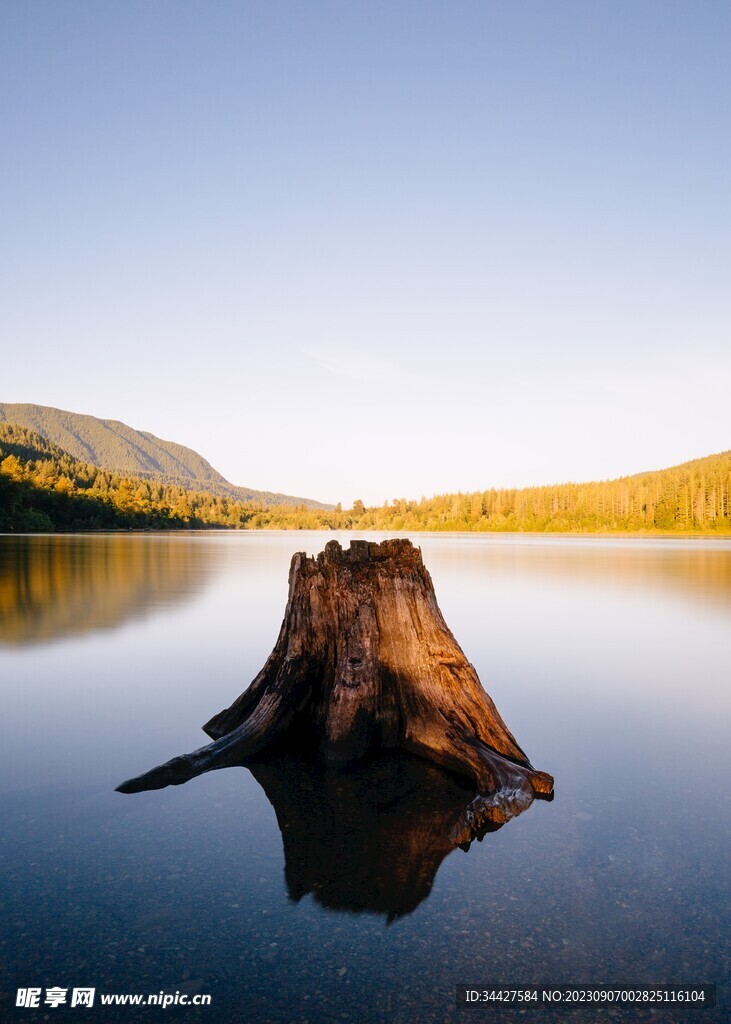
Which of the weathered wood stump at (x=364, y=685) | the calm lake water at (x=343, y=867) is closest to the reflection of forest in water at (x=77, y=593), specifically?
the calm lake water at (x=343, y=867)

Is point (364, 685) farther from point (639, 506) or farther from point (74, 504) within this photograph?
point (639, 506)

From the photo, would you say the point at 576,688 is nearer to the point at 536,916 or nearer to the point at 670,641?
the point at 670,641

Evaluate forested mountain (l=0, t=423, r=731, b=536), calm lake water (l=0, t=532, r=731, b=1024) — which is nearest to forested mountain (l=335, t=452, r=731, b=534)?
forested mountain (l=0, t=423, r=731, b=536)

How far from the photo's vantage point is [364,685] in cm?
702

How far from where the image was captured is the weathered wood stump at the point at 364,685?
6.42 metres

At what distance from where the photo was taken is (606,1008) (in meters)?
3.09

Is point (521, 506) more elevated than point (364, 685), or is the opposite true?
point (521, 506)

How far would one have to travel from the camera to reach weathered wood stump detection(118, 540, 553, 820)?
6422 millimetres

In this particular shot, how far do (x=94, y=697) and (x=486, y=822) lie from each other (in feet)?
18.6

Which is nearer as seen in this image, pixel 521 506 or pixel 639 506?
pixel 639 506

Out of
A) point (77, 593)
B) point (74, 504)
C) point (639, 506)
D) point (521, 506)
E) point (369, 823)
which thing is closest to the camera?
point (369, 823)

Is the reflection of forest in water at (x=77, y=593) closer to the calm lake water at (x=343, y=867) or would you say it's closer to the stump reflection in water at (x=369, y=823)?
the calm lake water at (x=343, y=867)

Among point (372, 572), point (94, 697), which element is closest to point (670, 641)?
point (372, 572)

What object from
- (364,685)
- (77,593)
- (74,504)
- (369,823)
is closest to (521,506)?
(74,504)
